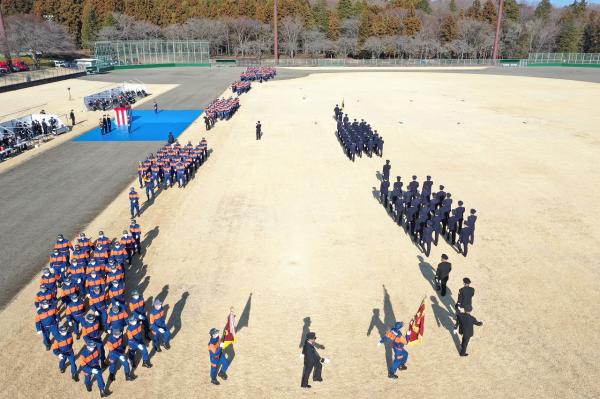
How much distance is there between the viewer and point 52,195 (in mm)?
17453

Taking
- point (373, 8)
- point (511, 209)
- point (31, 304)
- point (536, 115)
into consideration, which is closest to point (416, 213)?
point (511, 209)

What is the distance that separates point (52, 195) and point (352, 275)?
13.7 m

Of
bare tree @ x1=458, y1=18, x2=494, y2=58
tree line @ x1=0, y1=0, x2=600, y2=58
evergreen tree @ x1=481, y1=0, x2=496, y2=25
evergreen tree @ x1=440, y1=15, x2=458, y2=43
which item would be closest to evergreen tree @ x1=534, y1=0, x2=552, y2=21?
tree line @ x1=0, y1=0, x2=600, y2=58

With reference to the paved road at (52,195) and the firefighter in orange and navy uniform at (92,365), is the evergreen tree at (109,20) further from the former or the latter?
the firefighter in orange and navy uniform at (92,365)

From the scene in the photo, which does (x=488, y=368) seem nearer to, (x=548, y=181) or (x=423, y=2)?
(x=548, y=181)

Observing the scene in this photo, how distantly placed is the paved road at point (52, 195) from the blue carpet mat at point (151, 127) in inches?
66.3

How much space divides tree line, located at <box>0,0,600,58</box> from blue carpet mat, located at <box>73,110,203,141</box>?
77.4 metres

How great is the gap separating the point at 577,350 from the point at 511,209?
8.19m

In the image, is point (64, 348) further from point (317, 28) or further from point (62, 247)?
point (317, 28)

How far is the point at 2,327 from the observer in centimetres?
950

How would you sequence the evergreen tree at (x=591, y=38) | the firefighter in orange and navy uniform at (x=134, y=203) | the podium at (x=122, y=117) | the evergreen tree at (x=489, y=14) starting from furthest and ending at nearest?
the evergreen tree at (x=489, y=14) < the evergreen tree at (x=591, y=38) < the podium at (x=122, y=117) < the firefighter in orange and navy uniform at (x=134, y=203)

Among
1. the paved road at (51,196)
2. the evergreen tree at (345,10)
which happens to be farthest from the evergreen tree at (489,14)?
the paved road at (51,196)

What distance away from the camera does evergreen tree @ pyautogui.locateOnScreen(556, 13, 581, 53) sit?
103 m

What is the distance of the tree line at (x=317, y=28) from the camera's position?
102562mm
